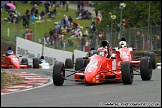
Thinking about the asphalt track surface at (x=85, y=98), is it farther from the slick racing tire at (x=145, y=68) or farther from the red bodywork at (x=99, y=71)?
the slick racing tire at (x=145, y=68)

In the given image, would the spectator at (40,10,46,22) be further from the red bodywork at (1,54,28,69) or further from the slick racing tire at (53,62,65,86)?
the slick racing tire at (53,62,65,86)

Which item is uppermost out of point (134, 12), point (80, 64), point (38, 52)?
point (134, 12)

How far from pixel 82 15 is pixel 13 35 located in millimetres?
14281

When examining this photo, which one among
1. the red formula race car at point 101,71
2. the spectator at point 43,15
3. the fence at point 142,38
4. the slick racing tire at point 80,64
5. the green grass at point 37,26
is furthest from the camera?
the spectator at point 43,15

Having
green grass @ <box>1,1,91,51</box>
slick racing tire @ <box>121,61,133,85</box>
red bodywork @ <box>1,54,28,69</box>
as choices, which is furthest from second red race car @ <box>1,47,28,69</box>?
slick racing tire @ <box>121,61,133,85</box>

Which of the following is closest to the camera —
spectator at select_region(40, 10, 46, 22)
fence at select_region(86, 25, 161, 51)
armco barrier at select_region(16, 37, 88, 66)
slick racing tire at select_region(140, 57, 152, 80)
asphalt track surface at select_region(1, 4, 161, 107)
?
asphalt track surface at select_region(1, 4, 161, 107)

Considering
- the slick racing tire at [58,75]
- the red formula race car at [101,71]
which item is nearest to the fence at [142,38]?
the red formula race car at [101,71]

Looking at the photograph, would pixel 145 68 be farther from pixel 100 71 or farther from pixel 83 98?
pixel 83 98

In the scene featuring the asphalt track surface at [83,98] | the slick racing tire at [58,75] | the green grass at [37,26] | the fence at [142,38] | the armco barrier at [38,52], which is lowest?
the asphalt track surface at [83,98]

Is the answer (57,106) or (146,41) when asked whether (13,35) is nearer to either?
(146,41)

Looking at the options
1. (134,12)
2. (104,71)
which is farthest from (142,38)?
(104,71)

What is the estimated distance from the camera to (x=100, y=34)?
34.9 m

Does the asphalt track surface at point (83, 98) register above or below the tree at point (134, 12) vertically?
below

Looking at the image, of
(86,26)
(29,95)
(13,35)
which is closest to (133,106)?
(29,95)
